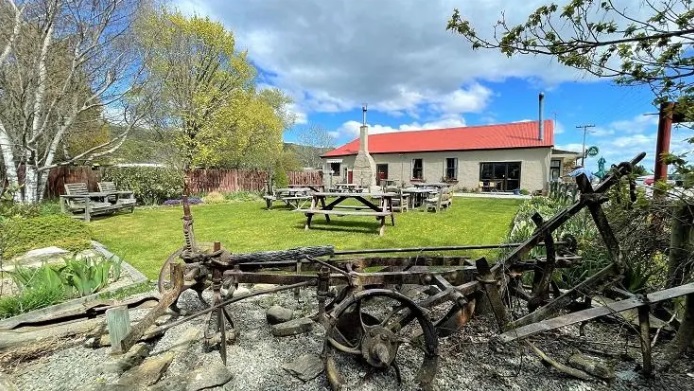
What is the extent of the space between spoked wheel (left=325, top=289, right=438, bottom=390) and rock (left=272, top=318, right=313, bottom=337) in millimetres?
514

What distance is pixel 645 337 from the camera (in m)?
2.24

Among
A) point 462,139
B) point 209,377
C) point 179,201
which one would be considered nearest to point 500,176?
point 462,139

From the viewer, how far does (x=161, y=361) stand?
2404 millimetres

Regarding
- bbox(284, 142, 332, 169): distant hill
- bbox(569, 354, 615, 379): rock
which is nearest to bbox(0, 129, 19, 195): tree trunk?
bbox(569, 354, 615, 379): rock

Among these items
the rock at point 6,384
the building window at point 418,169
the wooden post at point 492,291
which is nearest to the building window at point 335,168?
the building window at point 418,169

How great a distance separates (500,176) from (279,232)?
19.2 meters

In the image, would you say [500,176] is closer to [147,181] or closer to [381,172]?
[381,172]

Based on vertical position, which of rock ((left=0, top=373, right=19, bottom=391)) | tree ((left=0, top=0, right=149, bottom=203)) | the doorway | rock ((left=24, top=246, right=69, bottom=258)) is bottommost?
rock ((left=0, top=373, right=19, bottom=391))

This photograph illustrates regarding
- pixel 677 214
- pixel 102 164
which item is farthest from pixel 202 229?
pixel 102 164

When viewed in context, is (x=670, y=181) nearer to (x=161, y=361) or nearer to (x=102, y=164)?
(x=161, y=361)

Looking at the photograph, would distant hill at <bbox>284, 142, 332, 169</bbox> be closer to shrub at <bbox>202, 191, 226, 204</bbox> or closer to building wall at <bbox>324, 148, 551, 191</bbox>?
building wall at <bbox>324, 148, 551, 191</bbox>

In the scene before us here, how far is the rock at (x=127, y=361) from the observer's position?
2395 millimetres

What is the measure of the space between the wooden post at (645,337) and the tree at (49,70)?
32.7 ft

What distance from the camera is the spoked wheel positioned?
2.16m
